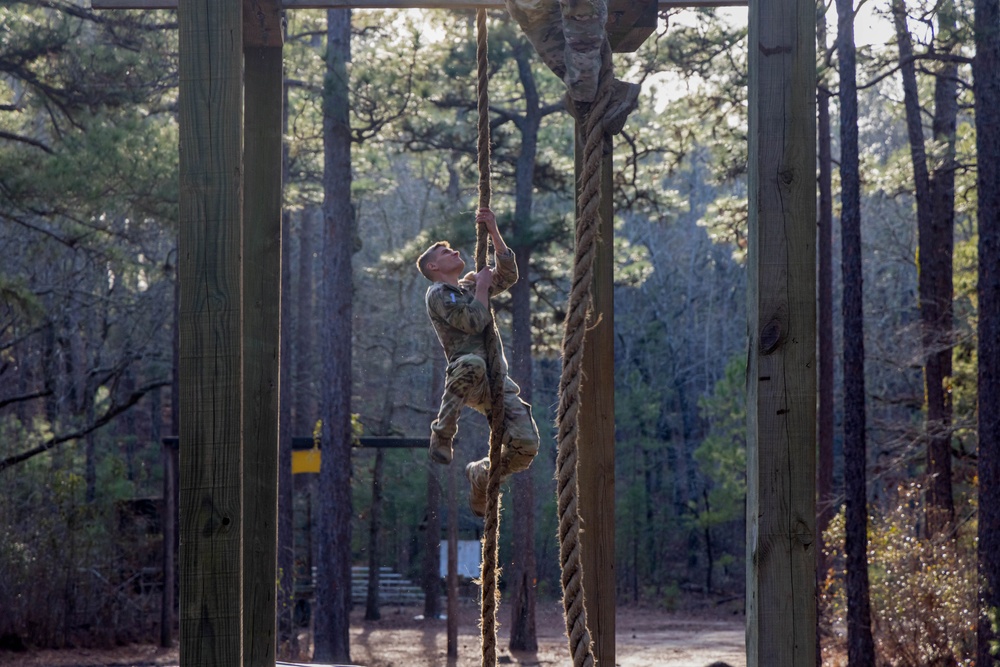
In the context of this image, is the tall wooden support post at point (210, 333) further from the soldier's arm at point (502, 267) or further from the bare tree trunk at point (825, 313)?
the bare tree trunk at point (825, 313)

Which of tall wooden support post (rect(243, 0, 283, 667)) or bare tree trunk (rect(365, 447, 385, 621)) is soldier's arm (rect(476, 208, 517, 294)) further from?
bare tree trunk (rect(365, 447, 385, 621))

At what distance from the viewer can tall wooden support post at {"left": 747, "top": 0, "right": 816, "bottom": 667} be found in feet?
7.79

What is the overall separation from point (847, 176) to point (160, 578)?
41.2 feet

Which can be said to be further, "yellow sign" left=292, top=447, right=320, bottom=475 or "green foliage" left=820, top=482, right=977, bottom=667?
"yellow sign" left=292, top=447, right=320, bottom=475

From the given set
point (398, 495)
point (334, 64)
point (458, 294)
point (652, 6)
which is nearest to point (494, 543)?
point (458, 294)

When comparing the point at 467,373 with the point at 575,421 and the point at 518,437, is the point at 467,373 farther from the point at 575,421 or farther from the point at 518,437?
the point at 575,421

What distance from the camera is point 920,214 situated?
1323 centimetres

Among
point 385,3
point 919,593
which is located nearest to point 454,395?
point 385,3

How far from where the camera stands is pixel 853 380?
10812 millimetres

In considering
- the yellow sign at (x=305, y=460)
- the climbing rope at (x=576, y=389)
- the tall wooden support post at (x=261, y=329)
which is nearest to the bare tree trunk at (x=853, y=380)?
the yellow sign at (x=305, y=460)

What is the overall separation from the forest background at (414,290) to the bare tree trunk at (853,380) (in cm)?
28

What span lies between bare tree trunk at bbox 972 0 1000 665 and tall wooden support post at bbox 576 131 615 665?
6.95 meters

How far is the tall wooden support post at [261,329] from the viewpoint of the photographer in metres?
3.48

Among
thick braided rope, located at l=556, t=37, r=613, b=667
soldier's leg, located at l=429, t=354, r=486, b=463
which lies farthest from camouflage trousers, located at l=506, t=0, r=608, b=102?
soldier's leg, located at l=429, t=354, r=486, b=463
